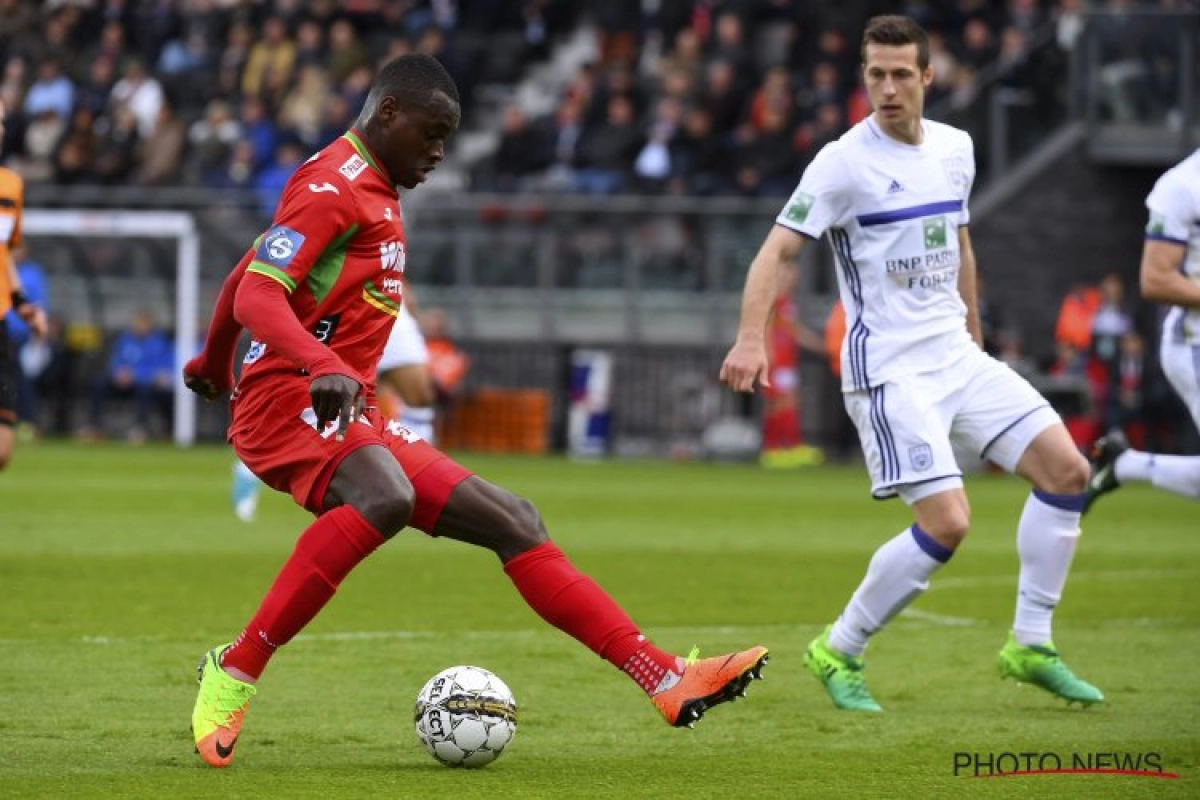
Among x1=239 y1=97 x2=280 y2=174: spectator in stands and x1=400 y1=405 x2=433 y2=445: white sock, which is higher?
x1=239 y1=97 x2=280 y2=174: spectator in stands

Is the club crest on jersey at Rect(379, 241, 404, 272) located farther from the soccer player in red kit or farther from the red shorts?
the red shorts

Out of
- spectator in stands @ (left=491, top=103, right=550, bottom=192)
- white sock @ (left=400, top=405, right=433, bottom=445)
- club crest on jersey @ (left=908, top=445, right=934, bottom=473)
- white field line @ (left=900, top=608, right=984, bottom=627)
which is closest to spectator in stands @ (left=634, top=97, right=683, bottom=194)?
spectator in stands @ (left=491, top=103, right=550, bottom=192)

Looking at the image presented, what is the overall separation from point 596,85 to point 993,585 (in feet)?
54.3

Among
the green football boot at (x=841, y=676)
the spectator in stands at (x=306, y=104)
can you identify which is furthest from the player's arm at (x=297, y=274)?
the spectator in stands at (x=306, y=104)

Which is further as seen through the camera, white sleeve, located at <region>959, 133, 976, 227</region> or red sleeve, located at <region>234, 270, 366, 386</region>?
white sleeve, located at <region>959, 133, 976, 227</region>

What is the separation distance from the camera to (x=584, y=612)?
22.6ft

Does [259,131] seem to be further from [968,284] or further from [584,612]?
[584,612]

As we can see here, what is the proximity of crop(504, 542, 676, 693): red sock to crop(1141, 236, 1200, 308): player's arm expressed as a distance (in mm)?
3892

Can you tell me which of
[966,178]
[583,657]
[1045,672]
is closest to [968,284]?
[966,178]

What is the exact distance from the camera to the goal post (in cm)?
2714

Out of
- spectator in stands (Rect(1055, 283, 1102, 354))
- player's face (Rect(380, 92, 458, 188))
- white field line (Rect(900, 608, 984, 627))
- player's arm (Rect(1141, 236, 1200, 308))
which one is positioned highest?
player's face (Rect(380, 92, 458, 188))

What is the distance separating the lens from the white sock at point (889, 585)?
816 cm

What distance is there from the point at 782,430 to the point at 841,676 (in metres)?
17.9

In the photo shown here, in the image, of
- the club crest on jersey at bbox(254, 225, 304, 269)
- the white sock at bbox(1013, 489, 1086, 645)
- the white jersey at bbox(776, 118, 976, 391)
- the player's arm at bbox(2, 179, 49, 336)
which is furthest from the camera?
the player's arm at bbox(2, 179, 49, 336)
